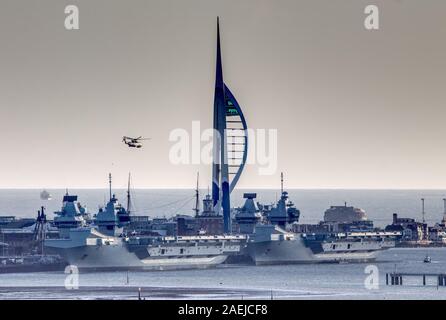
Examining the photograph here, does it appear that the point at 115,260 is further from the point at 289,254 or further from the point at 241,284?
the point at 241,284

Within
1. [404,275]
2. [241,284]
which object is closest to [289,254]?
[404,275]

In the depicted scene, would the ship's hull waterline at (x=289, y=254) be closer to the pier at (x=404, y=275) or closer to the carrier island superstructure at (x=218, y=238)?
the carrier island superstructure at (x=218, y=238)

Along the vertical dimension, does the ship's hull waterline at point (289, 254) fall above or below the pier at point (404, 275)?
above

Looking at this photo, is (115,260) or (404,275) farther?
(115,260)

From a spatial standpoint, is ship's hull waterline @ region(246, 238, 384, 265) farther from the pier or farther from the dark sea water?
the pier

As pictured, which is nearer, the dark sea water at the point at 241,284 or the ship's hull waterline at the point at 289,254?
the dark sea water at the point at 241,284

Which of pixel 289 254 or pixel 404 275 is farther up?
pixel 289 254

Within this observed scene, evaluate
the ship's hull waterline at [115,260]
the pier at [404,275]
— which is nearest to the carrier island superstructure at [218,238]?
the ship's hull waterline at [115,260]

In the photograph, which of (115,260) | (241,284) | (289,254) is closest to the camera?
(241,284)
